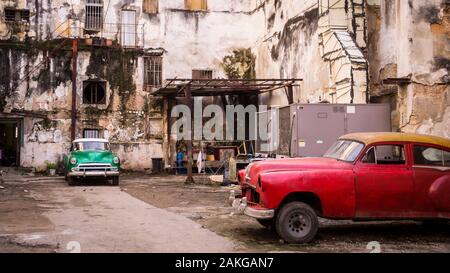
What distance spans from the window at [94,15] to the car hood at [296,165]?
19.6 metres

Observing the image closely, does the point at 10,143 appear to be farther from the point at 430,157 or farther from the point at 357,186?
the point at 430,157

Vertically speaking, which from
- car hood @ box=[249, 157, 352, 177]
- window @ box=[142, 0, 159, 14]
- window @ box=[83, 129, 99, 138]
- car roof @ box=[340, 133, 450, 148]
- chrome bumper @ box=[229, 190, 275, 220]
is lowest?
chrome bumper @ box=[229, 190, 275, 220]

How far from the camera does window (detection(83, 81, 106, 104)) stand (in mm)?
25297

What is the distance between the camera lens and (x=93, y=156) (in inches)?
735

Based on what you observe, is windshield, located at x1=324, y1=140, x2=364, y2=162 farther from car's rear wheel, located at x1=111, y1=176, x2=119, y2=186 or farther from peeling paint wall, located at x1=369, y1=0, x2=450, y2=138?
car's rear wheel, located at x1=111, y1=176, x2=119, y2=186

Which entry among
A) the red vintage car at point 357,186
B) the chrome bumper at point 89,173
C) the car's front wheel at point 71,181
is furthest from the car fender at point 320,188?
the car's front wheel at point 71,181

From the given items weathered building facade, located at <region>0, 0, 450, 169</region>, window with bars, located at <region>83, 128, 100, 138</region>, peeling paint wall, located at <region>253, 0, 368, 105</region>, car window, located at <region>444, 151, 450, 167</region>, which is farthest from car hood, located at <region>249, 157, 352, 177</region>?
window with bars, located at <region>83, 128, 100, 138</region>

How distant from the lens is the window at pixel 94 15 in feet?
83.8

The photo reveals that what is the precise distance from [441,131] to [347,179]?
737 cm

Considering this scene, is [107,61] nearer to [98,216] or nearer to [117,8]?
[117,8]

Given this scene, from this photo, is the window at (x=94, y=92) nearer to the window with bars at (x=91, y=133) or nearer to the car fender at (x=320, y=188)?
the window with bars at (x=91, y=133)

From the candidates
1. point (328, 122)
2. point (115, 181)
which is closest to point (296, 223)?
point (328, 122)

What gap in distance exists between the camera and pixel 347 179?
7.82 m

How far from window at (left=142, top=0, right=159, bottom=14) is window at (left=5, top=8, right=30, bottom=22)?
567 cm
